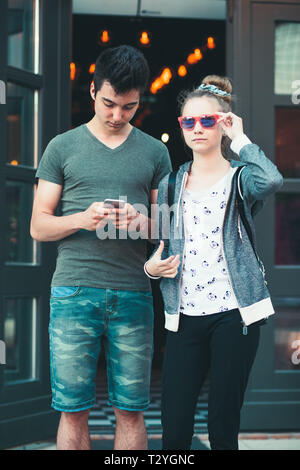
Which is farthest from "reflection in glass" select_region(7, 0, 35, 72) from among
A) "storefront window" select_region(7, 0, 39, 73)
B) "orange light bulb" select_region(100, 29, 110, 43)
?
"orange light bulb" select_region(100, 29, 110, 43)

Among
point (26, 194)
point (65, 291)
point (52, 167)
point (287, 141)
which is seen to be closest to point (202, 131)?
point (52, 167)

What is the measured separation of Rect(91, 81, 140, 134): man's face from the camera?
237 cm

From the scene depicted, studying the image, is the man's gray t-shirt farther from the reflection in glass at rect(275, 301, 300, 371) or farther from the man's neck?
the reflection in glass at rect(275, 301, 300, 371)

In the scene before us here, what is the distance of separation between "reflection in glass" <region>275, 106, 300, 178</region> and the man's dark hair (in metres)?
2.01

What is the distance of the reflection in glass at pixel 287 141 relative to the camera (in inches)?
168

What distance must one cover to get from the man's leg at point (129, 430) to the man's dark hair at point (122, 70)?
116 centimetres

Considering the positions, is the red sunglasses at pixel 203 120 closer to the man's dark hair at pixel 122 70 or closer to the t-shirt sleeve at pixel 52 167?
the man's dark hair at pixel 122 70

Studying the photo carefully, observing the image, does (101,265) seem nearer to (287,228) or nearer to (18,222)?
(18,222)

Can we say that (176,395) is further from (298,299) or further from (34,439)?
(298,299)

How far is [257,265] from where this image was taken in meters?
2.27

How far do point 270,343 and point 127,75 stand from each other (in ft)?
7.67

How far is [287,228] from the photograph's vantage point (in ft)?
14.0

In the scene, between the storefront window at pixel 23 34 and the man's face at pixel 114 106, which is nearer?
the man's face at pixel 114 106

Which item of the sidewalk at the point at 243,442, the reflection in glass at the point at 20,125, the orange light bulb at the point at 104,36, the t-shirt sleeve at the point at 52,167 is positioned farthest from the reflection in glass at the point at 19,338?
the orange light bulb at the point at 104,36
